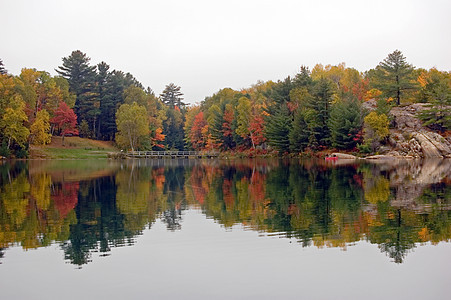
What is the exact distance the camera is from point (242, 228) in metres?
13.7

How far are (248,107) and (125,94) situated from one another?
34158 millimetres

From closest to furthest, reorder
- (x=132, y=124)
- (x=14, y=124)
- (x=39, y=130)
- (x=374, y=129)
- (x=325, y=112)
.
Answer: (x=374, y=129) → (x=14, y=124) → (x=325, y=112) → (x=39, y=130) → (x=132, y=124)

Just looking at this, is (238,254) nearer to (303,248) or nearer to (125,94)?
(303,248)

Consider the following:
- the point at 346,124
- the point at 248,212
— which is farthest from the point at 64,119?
the point at 248,212

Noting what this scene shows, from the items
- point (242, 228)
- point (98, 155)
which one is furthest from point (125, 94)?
point (242, 228)

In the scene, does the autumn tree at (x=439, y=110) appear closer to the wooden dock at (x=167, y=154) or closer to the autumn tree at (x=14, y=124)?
the wooden dock at (x=167, y=154)

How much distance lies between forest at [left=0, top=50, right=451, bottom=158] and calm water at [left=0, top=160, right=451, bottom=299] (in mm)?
46503

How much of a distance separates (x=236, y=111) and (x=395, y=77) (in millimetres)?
30788

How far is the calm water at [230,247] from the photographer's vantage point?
8.23m

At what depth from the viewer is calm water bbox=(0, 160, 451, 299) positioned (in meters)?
8.23

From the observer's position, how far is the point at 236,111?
85625 mm

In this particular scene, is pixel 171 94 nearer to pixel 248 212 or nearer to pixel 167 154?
pixel 167 154

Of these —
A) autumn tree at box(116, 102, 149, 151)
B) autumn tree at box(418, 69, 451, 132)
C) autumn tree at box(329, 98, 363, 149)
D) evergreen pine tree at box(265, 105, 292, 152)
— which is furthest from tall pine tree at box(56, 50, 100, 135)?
autumn tree at box(418, 69, 451, 132)

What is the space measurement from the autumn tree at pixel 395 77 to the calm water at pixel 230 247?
52205 millimetres
